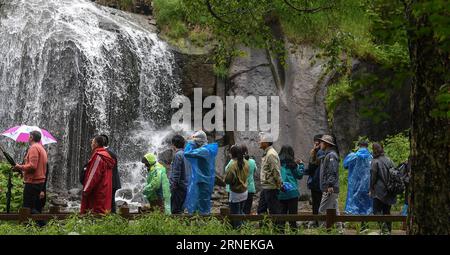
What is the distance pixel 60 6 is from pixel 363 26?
961cm

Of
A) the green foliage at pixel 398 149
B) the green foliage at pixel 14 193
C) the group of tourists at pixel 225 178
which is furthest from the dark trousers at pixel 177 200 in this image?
the green foliage at pixel 398 149

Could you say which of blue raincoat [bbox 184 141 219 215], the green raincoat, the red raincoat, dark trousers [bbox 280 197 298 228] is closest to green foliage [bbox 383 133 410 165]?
dark trousers [bbox 280 197 298 228]

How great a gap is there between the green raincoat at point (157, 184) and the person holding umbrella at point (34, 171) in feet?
5.55

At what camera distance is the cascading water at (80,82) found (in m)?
21.6

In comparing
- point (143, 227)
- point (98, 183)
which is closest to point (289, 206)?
point (98, 183)

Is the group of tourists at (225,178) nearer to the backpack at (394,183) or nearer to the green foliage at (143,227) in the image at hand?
the backpack at (394,183)

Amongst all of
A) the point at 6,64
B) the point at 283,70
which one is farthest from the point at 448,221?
the point at 6,64

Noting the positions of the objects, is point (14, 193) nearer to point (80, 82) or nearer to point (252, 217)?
point (80, 82)

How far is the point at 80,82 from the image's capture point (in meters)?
21.8

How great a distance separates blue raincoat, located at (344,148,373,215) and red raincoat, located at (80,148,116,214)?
4.45 metres

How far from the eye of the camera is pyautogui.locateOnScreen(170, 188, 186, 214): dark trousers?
40.5 feet

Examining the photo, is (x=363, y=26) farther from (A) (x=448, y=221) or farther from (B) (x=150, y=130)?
(A) (x=448, y=221)

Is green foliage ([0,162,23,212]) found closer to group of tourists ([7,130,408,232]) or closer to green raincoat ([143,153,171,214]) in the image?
group of tourists ([7,130,408,232])
